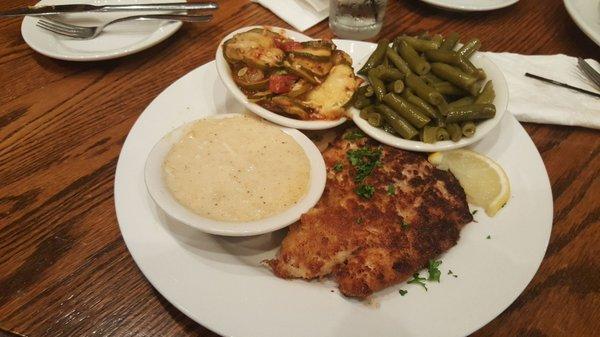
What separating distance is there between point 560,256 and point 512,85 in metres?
1.19

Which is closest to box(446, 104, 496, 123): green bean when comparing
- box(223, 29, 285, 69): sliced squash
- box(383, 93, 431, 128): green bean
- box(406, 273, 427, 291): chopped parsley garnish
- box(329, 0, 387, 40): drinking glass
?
box(383, 93, 431, 128): green bean

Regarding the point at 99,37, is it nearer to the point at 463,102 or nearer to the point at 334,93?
the point at 334,93

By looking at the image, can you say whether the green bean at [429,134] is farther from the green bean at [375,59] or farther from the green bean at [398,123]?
the green bean at [375,59]

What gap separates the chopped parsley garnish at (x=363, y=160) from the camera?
2133 mm

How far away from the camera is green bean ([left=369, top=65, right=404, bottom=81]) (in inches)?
96.3

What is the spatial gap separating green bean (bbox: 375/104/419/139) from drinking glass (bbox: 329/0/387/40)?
1.08 meters

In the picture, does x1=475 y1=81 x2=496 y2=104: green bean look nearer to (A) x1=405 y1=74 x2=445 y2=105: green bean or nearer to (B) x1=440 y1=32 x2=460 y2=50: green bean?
(A) x1=405 y1=74 x2=445 y2=105: green bean

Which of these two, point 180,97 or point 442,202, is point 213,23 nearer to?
point 180,97

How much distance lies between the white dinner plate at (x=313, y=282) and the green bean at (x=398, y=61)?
2.52 ft

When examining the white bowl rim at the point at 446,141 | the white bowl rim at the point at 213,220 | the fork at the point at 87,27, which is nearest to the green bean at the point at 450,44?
the white bowl rim at the point at 446,141

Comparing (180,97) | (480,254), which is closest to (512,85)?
(480,254)

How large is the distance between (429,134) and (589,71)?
1.44 meters

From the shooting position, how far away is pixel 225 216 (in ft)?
6.17

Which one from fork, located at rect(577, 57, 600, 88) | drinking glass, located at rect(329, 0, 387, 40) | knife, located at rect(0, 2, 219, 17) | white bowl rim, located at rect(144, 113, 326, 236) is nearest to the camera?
white bowl rim, located at rect(144, 113, 326, 236)
